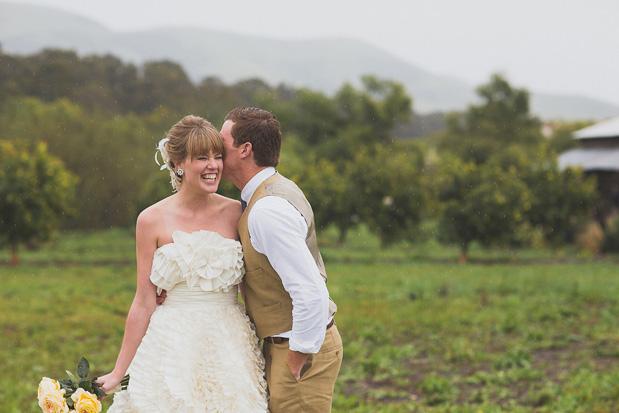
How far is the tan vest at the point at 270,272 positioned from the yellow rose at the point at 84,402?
2.72 ft

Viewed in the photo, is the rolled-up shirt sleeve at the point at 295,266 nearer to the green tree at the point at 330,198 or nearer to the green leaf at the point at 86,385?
the green leaf at the point at 86,385

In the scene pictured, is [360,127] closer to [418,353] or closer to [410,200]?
[410,200]

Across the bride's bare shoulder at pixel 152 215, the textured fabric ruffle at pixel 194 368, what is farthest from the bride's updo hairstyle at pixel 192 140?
the textured fabric ruffle at pixel 194 368

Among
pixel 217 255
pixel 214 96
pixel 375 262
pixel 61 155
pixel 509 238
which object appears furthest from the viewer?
pixel 214 96

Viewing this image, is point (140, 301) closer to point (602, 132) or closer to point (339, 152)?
point (602, 132)

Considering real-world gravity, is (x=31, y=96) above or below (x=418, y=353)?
above

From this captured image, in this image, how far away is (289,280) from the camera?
320cm

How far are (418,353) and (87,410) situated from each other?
6.58 meters

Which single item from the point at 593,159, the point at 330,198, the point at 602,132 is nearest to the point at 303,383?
the point at 330,198

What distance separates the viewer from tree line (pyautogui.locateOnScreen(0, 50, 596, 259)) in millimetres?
25219

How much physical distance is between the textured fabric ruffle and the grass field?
3484 millimetres

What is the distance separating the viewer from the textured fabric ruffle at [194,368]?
11.1 feet

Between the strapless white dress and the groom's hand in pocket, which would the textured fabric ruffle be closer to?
the strapless white dress

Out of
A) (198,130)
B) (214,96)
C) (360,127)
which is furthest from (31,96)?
(198,130)
